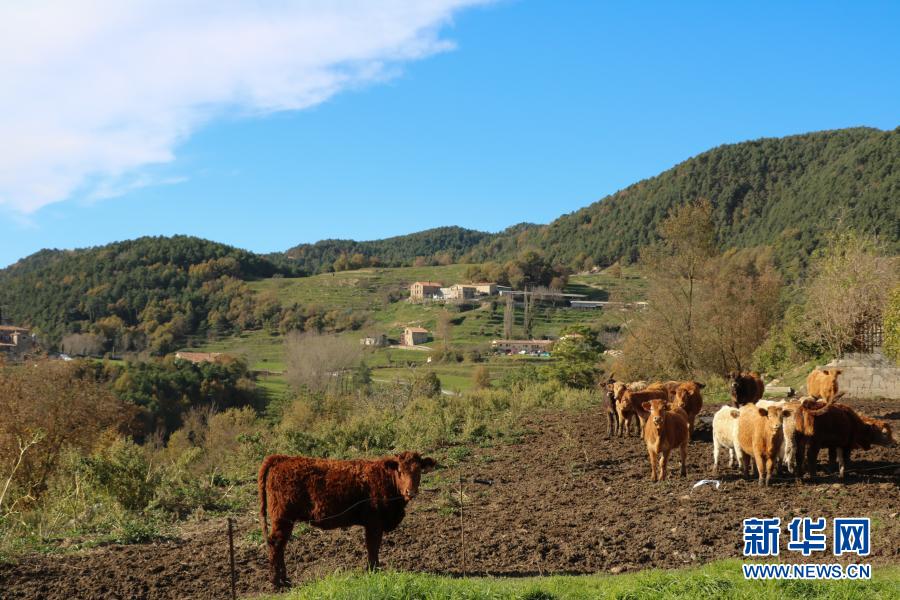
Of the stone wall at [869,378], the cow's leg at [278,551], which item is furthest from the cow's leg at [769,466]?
the stone wall at [869,378]

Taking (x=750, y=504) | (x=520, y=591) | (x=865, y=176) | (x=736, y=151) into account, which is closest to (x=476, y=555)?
(x=520, y=591)

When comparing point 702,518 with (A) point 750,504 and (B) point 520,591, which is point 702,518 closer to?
(A) point 750,504

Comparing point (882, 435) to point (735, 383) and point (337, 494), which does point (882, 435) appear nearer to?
point (735, 383)

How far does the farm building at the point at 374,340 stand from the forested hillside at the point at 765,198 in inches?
1206

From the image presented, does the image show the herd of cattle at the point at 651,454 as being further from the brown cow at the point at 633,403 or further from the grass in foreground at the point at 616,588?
the grass in foreground at the point at 616,588

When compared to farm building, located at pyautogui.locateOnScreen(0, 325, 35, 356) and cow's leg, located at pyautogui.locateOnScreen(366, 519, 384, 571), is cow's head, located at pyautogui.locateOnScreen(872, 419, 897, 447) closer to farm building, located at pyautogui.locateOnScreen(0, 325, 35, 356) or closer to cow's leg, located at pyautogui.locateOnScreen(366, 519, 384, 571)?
cow's leg, located at pyautogui.locateOnScreen(366, 519, 384, 571)

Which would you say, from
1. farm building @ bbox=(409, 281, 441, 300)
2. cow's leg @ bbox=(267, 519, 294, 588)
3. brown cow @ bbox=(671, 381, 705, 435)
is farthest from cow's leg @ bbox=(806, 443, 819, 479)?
farm building @ bbox=(409, 281, 441, 300)

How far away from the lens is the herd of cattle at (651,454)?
7852mm

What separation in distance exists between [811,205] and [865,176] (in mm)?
5721

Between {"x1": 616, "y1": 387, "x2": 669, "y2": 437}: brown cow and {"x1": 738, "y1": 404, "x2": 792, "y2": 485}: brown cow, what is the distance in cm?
324

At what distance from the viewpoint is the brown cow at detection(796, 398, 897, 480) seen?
35.5 feet

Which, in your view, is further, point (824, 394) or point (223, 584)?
point (824, 394)

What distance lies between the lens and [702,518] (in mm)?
9125

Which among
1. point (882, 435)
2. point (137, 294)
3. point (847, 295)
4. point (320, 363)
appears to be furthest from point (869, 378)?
point (137, 294)
